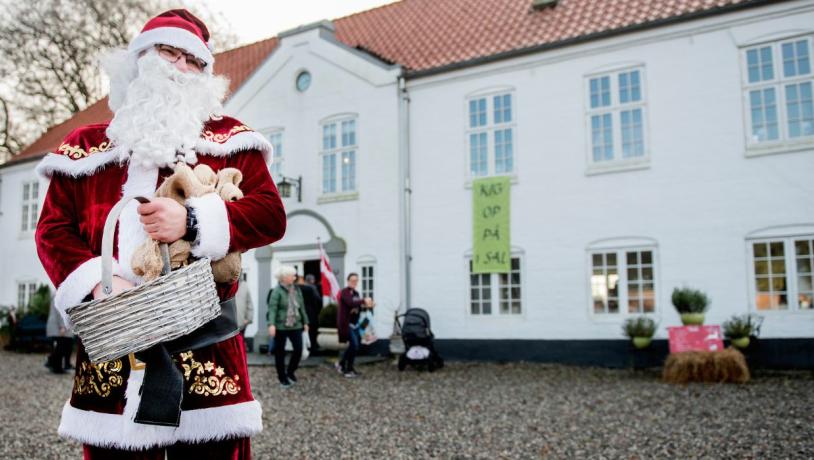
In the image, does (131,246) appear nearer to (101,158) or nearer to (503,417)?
(101,158)

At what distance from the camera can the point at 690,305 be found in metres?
11.0

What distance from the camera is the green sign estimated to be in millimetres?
13602

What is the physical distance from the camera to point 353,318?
1168 centimetres

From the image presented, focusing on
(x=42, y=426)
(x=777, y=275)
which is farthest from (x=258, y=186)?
(x=777, y=275)

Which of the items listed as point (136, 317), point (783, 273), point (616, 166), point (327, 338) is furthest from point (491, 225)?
point (136, 317)

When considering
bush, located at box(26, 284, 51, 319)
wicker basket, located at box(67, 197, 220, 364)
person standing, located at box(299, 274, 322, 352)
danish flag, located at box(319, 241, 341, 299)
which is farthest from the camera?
bush, located at box(26, 284, 51, 319)

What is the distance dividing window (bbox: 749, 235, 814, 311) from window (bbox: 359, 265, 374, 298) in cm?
789

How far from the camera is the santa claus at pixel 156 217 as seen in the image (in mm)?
1898

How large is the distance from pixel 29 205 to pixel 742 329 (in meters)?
22.3

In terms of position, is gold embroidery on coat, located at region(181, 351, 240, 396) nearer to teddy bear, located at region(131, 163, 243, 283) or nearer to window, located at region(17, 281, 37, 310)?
teddy bear, located at region(131, 163, 243, 283)

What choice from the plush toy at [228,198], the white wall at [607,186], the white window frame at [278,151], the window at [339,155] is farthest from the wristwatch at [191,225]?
the white window frame at [278,151]

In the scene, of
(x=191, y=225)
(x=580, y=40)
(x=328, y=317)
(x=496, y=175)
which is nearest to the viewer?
(x=191, y=225)

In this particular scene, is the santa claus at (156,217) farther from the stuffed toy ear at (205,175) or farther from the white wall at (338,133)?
the white wall at (338,133)

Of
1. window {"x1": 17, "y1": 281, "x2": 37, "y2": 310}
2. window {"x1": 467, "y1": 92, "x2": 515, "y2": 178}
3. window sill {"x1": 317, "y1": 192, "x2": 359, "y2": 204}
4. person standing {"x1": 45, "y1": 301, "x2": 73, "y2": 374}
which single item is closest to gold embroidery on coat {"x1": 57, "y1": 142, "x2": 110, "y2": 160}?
person standing {"x1": 45, "y1": 301, "x2": 73, "y2": 374}
